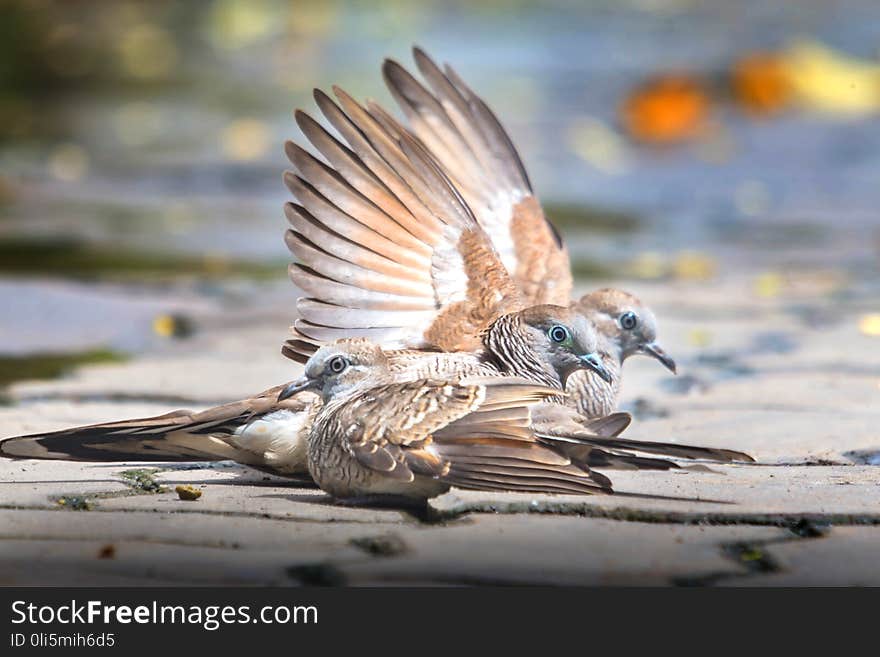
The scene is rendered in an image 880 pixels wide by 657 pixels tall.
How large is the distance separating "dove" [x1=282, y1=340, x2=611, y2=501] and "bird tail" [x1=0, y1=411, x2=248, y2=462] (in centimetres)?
45

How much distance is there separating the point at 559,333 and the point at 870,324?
2.98 meters

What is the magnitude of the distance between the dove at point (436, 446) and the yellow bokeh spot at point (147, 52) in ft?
47.9

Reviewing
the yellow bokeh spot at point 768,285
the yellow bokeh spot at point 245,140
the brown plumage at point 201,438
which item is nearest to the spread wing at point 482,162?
the brown plumage at point 201,438

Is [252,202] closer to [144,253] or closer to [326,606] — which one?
[144,253]


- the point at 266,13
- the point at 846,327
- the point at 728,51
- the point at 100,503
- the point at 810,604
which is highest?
the point at 266,13

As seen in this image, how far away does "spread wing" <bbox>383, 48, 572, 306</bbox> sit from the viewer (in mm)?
6375

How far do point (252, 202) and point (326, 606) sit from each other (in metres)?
9.21

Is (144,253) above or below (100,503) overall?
above

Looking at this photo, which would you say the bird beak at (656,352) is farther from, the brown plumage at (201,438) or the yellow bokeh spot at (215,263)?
the yellow bokeh spot at (215,263)

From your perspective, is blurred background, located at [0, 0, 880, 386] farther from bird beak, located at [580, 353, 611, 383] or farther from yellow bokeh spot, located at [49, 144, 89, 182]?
bird beak, located at [580, 353, 611, 383]

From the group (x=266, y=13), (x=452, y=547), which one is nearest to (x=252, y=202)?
(x=452, y=547)

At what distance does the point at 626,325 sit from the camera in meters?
5.77

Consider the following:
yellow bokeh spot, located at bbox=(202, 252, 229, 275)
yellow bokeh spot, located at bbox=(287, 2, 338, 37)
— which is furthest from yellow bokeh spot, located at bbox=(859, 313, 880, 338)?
yellow bokeh spot, located at bbox=(287, 2, 338, 37)

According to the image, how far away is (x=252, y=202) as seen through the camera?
40.5ft
